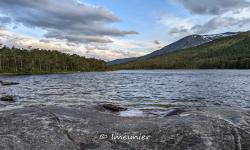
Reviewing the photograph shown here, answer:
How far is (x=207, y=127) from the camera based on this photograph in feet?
40.4

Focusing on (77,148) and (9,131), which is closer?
(77,148)

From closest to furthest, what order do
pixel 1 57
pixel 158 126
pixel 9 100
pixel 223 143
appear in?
pixel 223 143 → pixel 158 126 → pixel 9 100 → pixel 1 57

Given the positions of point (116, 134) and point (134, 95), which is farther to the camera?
point (134, 95)

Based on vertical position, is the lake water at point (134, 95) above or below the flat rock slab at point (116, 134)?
below

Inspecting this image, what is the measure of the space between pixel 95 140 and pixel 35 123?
3.01 m

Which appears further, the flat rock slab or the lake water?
the lake water

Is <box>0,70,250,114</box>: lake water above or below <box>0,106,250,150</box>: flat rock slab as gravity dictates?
below

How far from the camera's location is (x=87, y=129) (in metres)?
12.8

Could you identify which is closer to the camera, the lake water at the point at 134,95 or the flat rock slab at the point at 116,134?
the flat rock slab at the point at 116,134

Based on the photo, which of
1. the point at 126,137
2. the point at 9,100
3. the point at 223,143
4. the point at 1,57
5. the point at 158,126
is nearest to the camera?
the point at 223,143

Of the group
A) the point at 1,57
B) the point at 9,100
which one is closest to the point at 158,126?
the point at 9,100

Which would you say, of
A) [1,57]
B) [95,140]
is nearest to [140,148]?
[95,140]

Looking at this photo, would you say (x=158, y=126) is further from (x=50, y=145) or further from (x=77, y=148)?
(x=50, y=145)

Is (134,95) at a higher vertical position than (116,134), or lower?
lower
